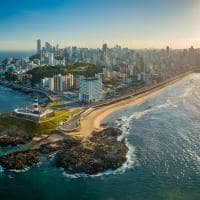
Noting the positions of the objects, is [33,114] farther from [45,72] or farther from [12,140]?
[45,72]

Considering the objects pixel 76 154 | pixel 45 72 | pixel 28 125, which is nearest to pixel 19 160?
pixel 76 154

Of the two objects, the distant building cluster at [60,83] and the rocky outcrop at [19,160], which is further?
the distant building cluster at [60,83]

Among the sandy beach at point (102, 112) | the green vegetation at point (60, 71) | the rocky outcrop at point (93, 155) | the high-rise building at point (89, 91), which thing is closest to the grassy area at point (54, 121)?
the sandy beach at point (102, 112)

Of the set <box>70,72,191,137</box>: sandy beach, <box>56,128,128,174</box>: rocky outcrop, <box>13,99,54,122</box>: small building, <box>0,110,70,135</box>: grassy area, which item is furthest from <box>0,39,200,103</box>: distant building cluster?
<box>56,128,128,174</box>: rocky outcrop

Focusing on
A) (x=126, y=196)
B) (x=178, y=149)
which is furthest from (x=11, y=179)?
(x=178, y=149)

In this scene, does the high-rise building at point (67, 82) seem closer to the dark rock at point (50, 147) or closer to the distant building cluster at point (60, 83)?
the distant building cluster at point (60, 83)

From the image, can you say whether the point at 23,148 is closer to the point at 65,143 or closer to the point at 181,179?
the point at 65,143

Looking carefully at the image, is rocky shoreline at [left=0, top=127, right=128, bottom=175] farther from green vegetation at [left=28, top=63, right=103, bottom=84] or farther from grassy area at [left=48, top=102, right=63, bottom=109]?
green vegetation at [left=28, top=63, right=103, bottom=84]
